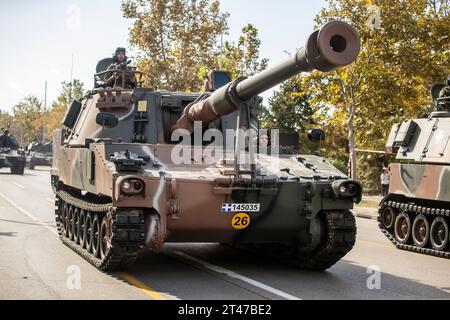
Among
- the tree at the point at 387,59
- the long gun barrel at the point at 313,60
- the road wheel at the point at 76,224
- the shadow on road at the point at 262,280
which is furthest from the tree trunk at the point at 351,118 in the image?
the long gun barrel at the point at 313,60

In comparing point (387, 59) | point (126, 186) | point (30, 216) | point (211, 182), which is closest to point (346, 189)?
point (211, 182)

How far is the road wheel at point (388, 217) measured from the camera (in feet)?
50.6

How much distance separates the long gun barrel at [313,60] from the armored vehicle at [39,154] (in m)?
44.7

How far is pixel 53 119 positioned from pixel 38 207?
55.7 m

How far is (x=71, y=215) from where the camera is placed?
12914mm

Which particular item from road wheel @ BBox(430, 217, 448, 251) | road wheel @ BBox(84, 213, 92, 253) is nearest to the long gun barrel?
road wheel @ BBox(84, 213, 92, 253)

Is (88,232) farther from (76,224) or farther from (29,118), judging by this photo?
(29,118)

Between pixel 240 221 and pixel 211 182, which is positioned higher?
pixel 211 182

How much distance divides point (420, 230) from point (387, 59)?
12.8 meters

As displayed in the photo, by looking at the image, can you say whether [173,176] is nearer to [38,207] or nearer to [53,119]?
[38,207]

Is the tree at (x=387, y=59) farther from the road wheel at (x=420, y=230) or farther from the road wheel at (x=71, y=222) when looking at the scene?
the road wheel at (x=71, y=222)

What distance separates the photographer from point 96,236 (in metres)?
10.9

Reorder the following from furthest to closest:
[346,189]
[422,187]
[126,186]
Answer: [422,187], [346,189], [126,186]

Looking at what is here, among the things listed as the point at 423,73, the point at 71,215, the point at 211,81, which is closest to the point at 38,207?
the point at 71,215
